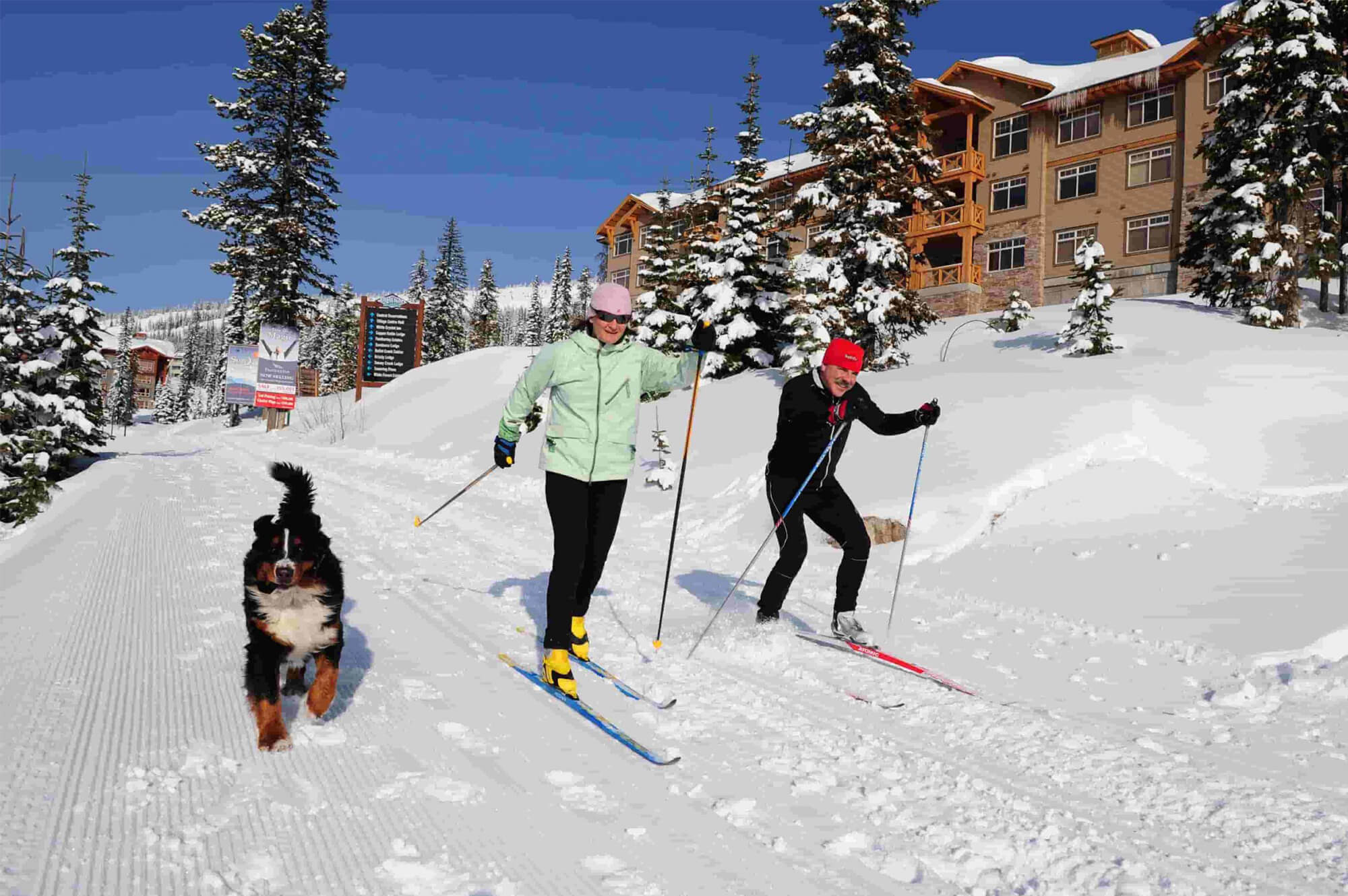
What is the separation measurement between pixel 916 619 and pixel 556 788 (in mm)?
4406

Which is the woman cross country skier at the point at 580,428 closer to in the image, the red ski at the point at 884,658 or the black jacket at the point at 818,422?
the black jacket at the point at 818,422

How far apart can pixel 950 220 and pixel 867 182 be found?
53.3 feet

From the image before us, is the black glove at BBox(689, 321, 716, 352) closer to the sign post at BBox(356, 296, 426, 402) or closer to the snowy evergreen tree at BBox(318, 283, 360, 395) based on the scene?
the sign post at BBox(356, 296, 426, 402)

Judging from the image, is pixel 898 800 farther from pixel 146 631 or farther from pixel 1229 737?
pixel 146 631

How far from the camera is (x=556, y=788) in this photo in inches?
133

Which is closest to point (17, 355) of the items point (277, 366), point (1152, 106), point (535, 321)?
point (277, 366)

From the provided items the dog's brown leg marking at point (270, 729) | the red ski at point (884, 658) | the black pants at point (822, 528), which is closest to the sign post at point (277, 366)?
the black pants at point (822, 528)

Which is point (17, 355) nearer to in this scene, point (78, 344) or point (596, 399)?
point (78, 344)

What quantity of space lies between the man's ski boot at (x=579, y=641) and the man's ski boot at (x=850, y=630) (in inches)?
74.0

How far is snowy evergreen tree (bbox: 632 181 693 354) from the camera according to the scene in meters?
25.5

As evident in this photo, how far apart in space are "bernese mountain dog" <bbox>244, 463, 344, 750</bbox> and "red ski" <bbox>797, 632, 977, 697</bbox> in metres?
3.44

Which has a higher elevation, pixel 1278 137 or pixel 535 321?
A: pixel 535 321

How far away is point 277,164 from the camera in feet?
114

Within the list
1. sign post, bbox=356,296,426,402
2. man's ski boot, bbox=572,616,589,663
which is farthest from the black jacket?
sign post, bbox=356,296,426,402
